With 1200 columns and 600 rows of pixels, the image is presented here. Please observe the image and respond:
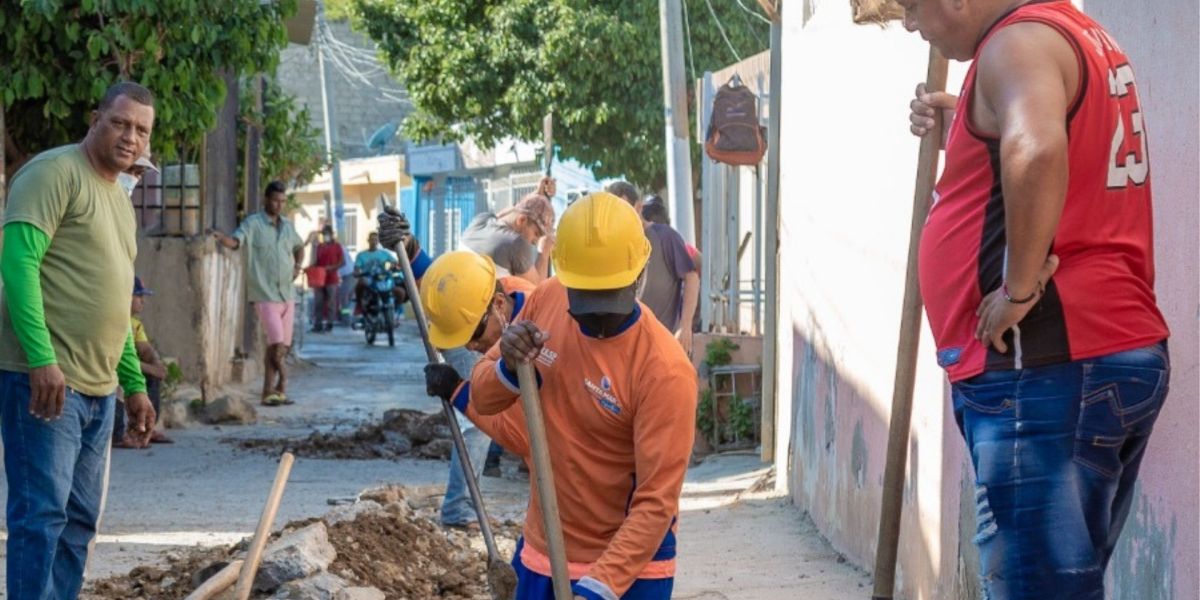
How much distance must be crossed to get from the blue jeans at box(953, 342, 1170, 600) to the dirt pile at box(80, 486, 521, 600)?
355cm

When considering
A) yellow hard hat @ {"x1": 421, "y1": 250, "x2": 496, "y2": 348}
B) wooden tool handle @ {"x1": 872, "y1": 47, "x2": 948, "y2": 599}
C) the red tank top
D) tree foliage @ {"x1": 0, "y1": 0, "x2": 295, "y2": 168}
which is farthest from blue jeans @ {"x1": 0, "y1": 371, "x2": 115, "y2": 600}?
tree foliage @ {"x1": 0, "y1": 0, "x2": 295, "y2": 168}

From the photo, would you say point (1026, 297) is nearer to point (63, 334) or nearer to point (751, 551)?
point (63, 334)

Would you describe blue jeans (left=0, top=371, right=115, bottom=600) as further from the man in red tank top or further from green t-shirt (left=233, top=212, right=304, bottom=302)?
green t-shirt (left=233, top=212, right=304, bottom=302)

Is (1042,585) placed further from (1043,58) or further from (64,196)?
(64,196)

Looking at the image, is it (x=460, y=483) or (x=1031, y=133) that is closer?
(x=1031, y=133)

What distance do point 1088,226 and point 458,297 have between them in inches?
73.4

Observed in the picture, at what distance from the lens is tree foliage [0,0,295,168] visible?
992 centimetres

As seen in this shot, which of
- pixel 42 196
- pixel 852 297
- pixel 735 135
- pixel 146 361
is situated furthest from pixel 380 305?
pixel 42 196

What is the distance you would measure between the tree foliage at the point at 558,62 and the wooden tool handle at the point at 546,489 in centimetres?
1979

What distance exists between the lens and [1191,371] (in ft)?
11.6

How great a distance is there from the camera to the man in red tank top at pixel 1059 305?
10.1 feet

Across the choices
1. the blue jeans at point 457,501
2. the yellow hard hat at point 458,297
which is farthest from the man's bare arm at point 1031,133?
the blue jeans at point 457,501

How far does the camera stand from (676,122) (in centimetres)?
1495

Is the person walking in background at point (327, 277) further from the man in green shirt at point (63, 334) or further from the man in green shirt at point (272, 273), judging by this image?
the man in green shirt at point (63, 334)
